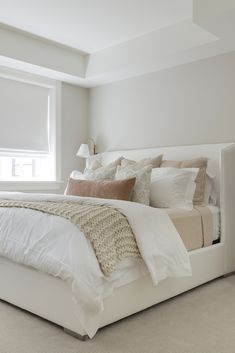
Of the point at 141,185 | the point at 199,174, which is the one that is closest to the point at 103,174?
the point at 141,185

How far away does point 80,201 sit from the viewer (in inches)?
99.2

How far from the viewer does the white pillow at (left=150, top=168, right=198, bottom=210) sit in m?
3.17

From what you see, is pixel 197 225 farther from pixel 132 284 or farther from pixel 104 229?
pixel 104 229

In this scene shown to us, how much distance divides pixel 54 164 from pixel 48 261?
2.88m

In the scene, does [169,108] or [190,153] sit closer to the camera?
[190,153]

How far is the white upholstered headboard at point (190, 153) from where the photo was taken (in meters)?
3.56

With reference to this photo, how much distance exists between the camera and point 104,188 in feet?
10.0

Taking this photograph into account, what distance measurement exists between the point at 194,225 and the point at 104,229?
41.7 inches

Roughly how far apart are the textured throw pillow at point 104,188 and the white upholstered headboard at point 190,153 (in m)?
0.97

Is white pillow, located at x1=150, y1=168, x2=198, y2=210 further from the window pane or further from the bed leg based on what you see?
the window pane

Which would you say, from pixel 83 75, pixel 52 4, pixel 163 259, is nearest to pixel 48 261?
pixel 163 259

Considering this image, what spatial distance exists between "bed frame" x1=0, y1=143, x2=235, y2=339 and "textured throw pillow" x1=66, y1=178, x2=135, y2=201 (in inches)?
29.2

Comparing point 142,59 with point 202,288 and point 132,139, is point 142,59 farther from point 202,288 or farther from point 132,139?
point 202,288

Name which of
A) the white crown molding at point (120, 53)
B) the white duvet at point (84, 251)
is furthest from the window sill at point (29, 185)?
the white duvet at point (84, 251)
